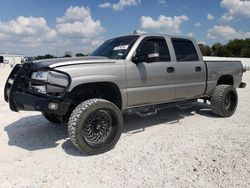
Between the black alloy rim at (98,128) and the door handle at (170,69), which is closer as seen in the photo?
the black alloy rim at (98,128)

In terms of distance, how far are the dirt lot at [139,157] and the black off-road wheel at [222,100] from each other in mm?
399

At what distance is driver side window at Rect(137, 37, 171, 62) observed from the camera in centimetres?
510

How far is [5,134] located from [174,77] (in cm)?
368

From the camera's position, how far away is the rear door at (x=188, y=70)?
569 centimetres

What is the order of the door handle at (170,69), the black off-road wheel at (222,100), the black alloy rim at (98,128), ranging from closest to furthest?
1. the black alloy rim at (98,128)
2. the door handle at (170,69)
3. the black off-road wheel at (222,100)

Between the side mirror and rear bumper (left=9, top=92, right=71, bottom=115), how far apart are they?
1602 millimetres

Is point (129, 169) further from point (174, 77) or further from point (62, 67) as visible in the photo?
point (174, 77)

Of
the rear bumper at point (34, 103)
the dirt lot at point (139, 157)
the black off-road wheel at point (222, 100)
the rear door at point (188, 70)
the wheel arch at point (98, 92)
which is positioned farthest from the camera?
the black off-road wheel at point (222, 100)

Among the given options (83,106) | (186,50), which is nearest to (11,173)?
(83,106)

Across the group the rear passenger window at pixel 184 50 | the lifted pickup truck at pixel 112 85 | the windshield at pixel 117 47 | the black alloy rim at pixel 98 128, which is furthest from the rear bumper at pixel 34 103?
the rear passenger window at pixel 184 50

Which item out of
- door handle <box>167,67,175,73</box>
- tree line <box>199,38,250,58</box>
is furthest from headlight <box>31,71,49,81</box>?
tree line <box>199,38,250,58</box>

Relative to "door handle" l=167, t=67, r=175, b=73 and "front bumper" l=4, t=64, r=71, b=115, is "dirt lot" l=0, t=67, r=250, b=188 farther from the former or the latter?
"door handle" l=167, t=67, r=175, b=73

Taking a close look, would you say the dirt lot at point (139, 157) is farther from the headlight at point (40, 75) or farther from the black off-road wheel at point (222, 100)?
the headlight at point (40, 75)

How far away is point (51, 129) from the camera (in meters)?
5.68
